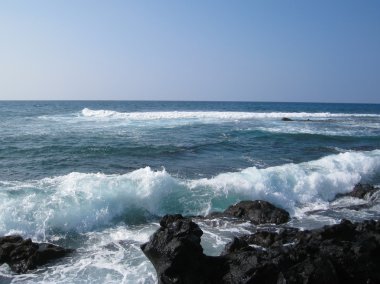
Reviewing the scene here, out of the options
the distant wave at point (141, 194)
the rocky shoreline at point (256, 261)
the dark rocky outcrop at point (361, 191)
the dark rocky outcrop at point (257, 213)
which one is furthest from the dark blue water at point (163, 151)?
the rocky shoreline at point (256, 261)

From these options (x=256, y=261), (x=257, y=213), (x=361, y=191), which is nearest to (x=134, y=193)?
(x=257, y=213)

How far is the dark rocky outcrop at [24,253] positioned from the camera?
816 cm

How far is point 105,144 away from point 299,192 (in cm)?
1360

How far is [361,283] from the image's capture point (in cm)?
672

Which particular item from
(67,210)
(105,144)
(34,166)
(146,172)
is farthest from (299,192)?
(105,144)

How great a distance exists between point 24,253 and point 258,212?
6.39 meters

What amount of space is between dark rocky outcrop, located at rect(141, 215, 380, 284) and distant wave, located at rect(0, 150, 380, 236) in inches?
183

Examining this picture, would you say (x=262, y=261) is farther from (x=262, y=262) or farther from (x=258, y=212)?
(x=258, y=212)

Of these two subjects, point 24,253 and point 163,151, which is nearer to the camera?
point 24,253

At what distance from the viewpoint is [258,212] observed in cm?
1135

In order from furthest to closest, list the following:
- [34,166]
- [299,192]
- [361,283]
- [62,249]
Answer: [34,166], [299,192], [62,249], [361,283]

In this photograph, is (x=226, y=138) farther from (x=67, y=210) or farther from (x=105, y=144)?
(x=67, y=210)

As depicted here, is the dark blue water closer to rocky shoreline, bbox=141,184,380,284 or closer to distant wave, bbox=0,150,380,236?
distant wave, bbox=0,150,380,236

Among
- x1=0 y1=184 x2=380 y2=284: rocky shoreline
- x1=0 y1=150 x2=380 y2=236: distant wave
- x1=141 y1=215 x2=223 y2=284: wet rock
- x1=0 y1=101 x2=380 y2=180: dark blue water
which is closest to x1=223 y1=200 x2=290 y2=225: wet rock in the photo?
x1=0 y1=150 x2=380 y2=236: distant wave
